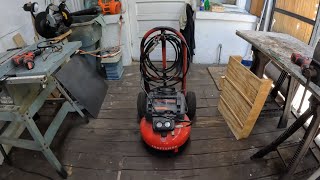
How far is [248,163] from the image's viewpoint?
1.90 m

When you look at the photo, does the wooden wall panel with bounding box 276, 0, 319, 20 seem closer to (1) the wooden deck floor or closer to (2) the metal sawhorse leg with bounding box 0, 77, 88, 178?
(1) the wooden deck floor

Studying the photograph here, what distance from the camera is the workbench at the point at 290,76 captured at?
148 cm

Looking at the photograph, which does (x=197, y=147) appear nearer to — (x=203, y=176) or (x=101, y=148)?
(x=203, y=176)

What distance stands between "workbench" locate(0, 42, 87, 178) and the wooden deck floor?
0.23 metres

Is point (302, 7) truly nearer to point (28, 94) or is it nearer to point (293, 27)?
point (293, 27)

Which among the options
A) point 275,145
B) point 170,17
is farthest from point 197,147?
point 170,17

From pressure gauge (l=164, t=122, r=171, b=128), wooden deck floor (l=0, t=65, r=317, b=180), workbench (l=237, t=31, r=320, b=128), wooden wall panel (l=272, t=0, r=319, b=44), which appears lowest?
wooden deck floor (l=0, t=65, r=317, b=180)

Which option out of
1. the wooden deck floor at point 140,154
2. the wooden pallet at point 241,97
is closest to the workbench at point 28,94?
the wooden deck floor at point 140,154

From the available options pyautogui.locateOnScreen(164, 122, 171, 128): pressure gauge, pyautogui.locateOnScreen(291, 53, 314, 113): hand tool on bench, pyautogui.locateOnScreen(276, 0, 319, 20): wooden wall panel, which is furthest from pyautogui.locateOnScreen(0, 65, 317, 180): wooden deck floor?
pyautogui.locateOnScreen(276, 0, 319, 20): wooden wall panel

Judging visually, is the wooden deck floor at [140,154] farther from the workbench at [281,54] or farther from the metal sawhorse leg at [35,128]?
the workbench at [281,54]

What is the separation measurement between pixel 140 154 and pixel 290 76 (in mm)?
1556

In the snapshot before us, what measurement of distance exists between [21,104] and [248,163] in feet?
6.32

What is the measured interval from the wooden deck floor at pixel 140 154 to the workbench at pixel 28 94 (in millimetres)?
235

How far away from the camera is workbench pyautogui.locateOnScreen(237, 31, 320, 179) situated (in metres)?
1.48
